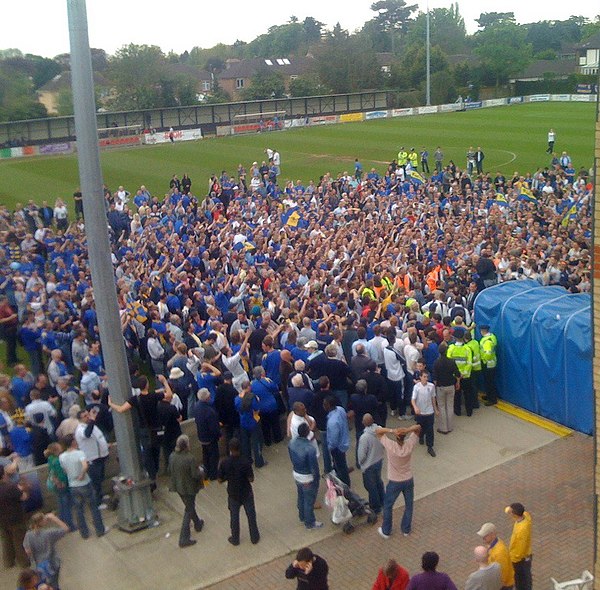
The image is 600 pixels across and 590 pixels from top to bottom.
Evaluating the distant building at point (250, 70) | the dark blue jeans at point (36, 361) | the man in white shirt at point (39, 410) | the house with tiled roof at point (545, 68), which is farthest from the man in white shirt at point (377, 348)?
the distant building at point (250, 70)

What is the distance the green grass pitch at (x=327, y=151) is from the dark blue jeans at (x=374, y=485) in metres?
26.2

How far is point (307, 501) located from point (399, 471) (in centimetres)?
123

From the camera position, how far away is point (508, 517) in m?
9.07

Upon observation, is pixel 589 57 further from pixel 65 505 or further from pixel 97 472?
pixel 65 505

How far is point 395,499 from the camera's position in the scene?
28.4ft

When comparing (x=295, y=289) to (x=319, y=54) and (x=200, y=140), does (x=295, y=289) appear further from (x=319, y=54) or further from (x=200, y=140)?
(x=319, y=54)

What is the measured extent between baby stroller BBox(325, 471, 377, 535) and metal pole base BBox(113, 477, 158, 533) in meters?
2.24

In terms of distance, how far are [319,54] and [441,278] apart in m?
73.0

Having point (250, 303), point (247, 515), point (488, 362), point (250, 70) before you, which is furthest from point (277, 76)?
point (247, 515)

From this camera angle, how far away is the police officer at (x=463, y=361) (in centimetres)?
1140

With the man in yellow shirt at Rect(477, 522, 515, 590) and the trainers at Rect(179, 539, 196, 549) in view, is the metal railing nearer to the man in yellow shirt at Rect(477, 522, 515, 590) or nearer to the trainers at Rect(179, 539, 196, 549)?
the trainers at Rect(179, 539, 196, 549)

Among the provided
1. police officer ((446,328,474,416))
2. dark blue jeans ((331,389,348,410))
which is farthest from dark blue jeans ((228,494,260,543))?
police officer ((446,328,474,416))

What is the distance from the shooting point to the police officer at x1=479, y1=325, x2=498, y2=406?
11.9 m

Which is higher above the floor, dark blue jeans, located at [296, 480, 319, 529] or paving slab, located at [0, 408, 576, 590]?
dark blue jeans, located at [296, 480, 319, 529]
